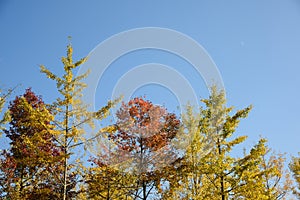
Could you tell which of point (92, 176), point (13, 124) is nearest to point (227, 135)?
point (92, 176)

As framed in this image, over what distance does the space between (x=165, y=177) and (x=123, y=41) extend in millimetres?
8490

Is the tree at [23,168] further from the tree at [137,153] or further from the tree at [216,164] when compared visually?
the tree at [216,164]

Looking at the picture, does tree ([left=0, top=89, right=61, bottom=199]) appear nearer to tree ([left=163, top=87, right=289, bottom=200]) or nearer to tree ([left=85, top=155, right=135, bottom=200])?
tree ([left=85, top=155, right=135, bottom=200])

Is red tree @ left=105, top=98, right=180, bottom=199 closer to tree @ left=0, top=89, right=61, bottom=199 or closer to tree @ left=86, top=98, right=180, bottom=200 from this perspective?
tree @ left=86, top=98, right=180, bottom=200

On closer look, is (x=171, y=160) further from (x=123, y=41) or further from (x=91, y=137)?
(x=123, y=41)

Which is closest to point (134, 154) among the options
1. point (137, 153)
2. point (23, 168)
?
point (137, 153)

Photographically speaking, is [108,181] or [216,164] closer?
[216,164]

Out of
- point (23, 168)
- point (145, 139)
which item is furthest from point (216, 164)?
point (23, 168)

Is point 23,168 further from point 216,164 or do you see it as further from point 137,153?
point 216,164

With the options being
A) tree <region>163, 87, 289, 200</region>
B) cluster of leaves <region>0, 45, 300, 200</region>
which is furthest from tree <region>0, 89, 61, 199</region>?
tree <region>163, 87, 289, 200</region>

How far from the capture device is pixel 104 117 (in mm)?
12234

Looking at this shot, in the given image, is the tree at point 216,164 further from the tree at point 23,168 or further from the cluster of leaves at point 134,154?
the tree at point 23,168

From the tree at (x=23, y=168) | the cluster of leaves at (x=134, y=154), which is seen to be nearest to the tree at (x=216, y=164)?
the cluster of leaves at (x=134, y=154)

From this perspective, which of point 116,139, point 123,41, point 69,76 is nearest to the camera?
point 69,76
